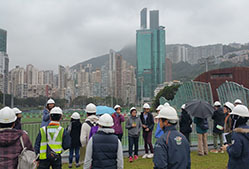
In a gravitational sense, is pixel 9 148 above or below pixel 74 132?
above

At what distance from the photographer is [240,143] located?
3105mm

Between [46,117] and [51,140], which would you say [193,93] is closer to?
[46,117]

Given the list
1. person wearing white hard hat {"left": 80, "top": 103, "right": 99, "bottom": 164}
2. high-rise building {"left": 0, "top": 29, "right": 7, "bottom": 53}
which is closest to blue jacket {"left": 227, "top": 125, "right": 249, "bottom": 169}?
person wearing white hard hat {"left": 80, "top": 103, "right": 99, "bottom": 164}

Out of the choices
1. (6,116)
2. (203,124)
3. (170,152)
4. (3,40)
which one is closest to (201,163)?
(203,124)

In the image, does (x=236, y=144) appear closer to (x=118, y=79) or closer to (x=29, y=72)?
(x=118, y=79)

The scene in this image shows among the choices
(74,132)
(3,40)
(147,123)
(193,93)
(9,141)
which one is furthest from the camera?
(3,40)

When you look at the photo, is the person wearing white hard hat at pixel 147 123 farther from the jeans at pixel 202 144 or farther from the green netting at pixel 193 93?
the green netting at pixel 193 93

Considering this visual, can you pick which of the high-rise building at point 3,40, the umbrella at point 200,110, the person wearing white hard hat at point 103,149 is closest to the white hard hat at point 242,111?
the person wearing white hard hat at point 103,149

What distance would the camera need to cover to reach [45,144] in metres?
3.88

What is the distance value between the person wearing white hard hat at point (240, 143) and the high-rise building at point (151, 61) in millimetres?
131334

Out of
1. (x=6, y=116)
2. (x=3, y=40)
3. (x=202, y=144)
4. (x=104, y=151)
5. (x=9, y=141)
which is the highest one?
(x=3, y=40)

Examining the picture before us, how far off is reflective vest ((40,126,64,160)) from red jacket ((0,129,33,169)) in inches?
32.4

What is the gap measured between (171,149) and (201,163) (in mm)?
4438

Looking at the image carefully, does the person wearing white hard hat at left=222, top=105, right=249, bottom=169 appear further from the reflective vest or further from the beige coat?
the beige coat
